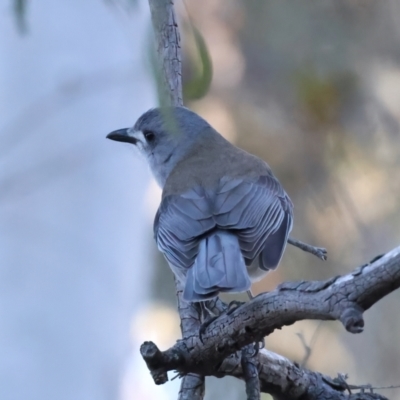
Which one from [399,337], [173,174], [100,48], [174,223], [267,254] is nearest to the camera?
[267,254]

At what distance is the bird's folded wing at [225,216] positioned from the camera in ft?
6.93

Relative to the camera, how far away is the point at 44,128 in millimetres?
4344

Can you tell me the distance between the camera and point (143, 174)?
4.71 m

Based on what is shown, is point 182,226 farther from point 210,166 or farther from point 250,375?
point 250,375

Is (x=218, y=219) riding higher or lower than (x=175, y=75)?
lower

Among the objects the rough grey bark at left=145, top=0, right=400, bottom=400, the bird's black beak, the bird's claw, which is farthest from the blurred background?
the bird's claw

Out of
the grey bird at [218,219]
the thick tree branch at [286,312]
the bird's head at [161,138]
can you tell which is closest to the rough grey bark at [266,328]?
the thick tree branch at [286,312]

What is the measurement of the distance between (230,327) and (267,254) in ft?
1.29

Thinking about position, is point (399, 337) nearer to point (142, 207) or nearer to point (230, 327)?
point (142, 207)

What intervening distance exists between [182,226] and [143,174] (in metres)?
2.52

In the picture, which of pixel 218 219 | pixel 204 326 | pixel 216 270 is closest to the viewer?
pixel 204 326

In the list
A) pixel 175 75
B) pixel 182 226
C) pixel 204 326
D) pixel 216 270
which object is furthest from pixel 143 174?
pixel 204 326

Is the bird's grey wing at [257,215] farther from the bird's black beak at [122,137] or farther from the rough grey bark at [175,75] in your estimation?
the bird's black beak at [122,137]

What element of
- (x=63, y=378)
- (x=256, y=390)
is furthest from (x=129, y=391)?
(x=256, y=390)
